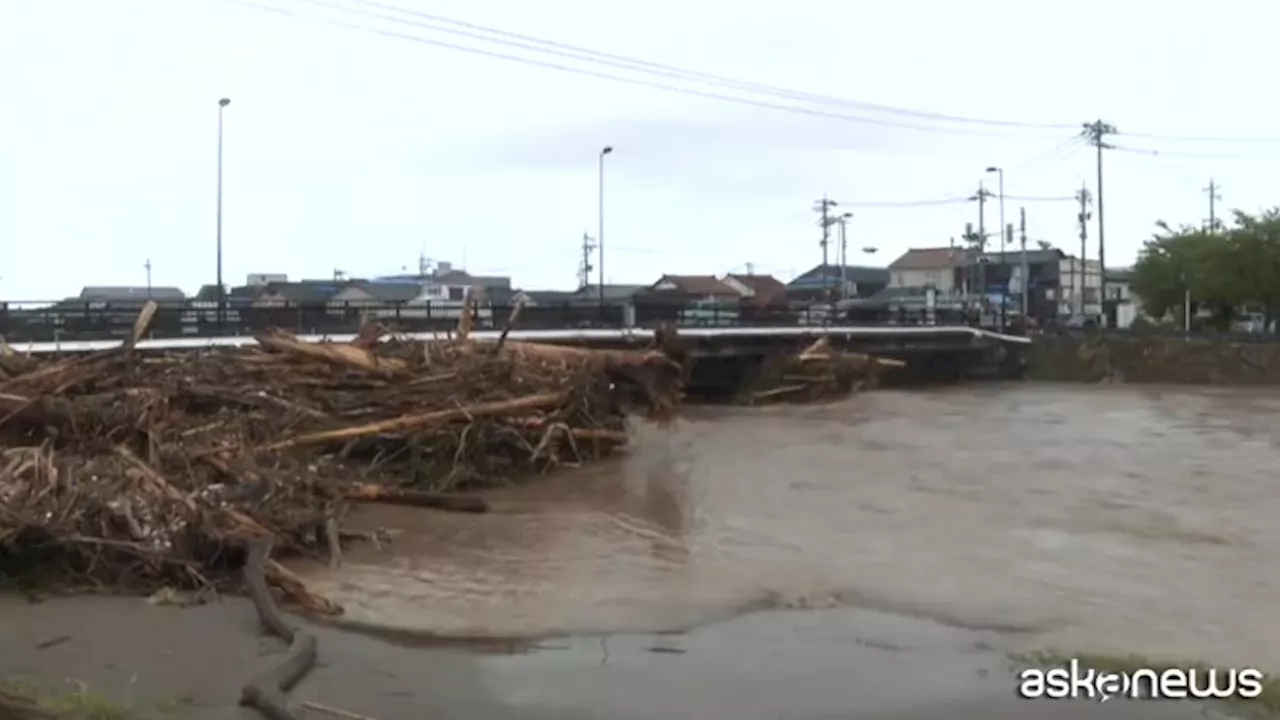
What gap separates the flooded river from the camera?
9.80 meters

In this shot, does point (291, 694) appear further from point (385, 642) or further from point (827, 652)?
point (827, 652)

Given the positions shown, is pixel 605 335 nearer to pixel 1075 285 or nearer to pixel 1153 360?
pixel 1153 360

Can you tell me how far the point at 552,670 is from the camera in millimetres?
7773

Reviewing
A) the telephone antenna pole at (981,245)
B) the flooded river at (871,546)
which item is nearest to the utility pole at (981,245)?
the telephone antenna pole at (981,245)

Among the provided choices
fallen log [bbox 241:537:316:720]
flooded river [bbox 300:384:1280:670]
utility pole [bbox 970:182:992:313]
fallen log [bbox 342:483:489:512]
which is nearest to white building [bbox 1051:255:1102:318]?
utility pole [bbox 970:182:992:313]

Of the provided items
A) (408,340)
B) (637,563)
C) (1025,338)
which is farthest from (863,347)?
(637,563)

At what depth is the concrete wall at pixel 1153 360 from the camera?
144 ft

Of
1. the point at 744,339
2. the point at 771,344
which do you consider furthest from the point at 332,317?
the point at 771,344

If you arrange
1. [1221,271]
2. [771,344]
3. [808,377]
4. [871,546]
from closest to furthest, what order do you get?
[871,546] < [808,377] < [771,344] < [1221,271]

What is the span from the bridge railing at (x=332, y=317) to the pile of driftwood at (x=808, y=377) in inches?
78.9

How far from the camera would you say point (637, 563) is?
1211cm

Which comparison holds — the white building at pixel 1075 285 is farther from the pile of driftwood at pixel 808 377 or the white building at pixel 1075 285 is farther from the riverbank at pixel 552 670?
the riverbank at pixel 552 670

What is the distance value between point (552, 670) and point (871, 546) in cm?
625

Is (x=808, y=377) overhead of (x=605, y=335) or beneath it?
beneath
